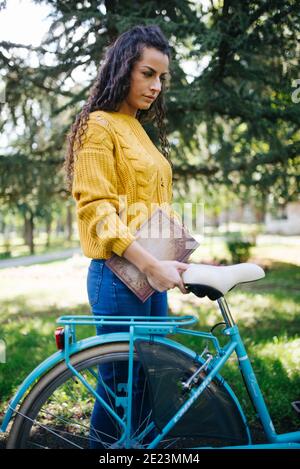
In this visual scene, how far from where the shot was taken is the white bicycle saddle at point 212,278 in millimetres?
1793

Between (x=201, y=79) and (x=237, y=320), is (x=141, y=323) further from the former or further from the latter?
(x=237, y=320)

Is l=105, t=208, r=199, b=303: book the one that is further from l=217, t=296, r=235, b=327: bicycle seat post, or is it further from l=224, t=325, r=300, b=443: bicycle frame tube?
l=224, t=325, r=300, b=443: bicycle frame tube

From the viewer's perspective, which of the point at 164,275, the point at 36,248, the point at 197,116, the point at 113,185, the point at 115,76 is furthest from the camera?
the point at 36,248

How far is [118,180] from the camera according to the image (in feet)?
6.26

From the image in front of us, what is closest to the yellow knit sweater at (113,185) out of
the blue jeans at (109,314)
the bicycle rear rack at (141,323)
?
the blue jeans at (109,314)

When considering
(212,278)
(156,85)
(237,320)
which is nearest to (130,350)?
(212,278)

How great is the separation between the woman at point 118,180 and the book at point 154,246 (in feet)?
0.17

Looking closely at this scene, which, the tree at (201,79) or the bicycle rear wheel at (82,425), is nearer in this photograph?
the bicycle rear wheel at (82,425)

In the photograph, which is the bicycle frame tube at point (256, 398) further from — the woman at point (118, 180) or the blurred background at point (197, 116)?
the blurred background at point (197, 116)

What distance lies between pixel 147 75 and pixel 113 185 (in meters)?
0.54

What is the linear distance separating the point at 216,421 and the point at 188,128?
444 centimetres

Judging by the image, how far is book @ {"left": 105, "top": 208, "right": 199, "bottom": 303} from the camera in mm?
1857

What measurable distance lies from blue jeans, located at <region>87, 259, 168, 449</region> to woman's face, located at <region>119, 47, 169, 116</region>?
772 millimetres
